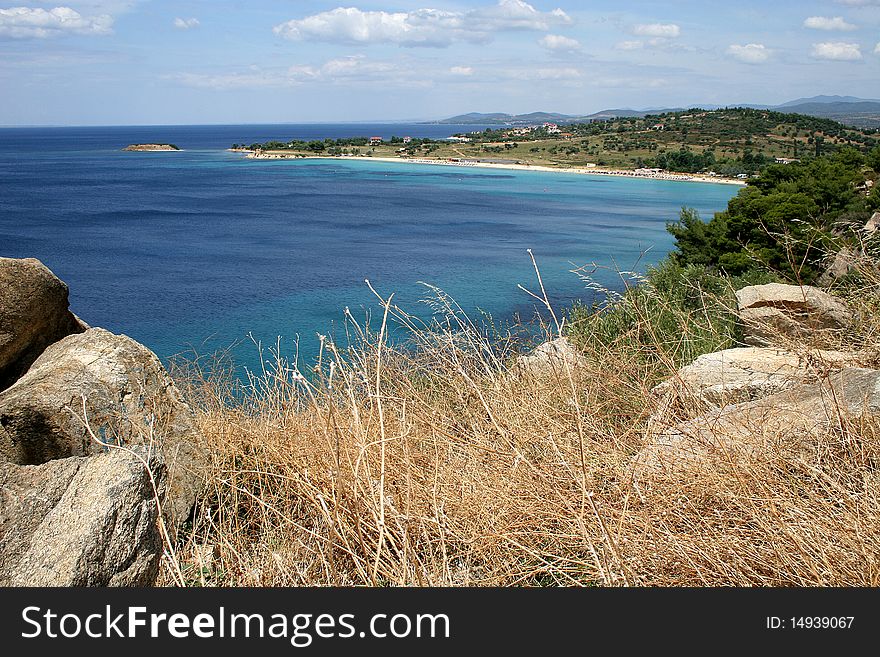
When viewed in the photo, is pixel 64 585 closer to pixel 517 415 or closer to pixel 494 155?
pixel 517 415

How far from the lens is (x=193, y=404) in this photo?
4.77 meters

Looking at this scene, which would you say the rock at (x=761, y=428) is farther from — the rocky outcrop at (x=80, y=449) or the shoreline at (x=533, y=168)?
the shoreline at (x=533, y=168)

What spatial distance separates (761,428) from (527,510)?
110 centimetres

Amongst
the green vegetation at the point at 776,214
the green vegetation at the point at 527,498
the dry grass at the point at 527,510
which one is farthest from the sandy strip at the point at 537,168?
the dry grass at the point at 527,510

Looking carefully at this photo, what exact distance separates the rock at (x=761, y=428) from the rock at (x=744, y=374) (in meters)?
0.18

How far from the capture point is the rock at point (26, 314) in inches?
167

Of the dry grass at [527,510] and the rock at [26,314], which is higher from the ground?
the rock at [26,314]

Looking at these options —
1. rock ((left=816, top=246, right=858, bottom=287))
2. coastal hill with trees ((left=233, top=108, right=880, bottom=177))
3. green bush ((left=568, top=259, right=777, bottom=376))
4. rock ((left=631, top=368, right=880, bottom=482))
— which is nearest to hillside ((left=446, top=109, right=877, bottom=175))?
coastal hill with trees ((left=233, top=108, right=880, bottom=177))

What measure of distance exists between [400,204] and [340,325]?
3868cm

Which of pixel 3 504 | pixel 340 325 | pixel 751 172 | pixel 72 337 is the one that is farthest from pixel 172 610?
pixel 751 172

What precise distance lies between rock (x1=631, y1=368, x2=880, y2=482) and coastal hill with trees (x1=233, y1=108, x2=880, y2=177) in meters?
82.8

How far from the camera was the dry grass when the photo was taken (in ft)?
8.30

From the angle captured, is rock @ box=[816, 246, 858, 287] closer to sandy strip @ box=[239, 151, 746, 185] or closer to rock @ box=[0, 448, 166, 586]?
rock @ box=[0, 448, 166, 586]

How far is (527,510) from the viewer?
116 inches
